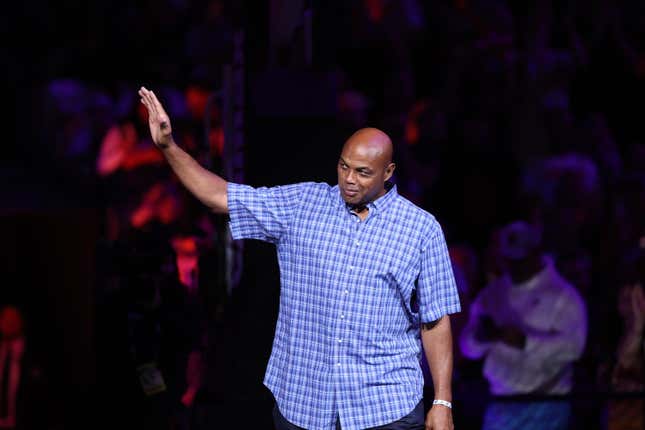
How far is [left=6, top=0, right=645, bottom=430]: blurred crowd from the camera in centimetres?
436

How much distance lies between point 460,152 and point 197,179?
3557mm

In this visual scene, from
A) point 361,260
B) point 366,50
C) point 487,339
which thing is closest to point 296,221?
point 361,260

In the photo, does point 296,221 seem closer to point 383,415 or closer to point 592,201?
point 383,415

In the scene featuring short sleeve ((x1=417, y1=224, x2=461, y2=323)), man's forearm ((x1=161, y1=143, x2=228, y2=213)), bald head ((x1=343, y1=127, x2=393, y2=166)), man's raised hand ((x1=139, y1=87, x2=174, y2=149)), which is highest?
man's raised hand ((x1=139, y1=87, x2=174, y2=149))

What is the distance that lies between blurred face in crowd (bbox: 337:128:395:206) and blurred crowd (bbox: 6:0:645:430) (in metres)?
1.29

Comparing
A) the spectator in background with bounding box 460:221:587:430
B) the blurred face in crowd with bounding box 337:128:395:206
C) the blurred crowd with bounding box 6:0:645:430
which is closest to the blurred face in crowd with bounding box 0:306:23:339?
the blurred crowd with bounding box 6:0:645:430

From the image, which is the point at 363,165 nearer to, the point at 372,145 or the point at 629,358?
the point at 372,145

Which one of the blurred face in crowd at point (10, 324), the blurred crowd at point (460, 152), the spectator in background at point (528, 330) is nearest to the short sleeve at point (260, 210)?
the blurred crowd at point (460, 152)

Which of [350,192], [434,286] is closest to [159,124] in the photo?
[350,192]

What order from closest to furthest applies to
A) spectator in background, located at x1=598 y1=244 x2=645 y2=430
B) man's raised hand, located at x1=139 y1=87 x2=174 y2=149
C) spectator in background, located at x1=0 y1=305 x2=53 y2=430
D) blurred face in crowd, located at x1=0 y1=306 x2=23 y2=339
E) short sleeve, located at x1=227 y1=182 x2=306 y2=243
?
man's raised hand, located at x1=139 y1=87 x2=174 y2=149, short sleeve, located at x1=227 y1=182 x2=306 y2=243, spectator in background, located at x1=598 y1=244 x2=645 y2=430, spectator in background, located at x1=0 y1=305 x2=53 y2=430, blurred face in crowd, located at x1=0 y1=306 x2=23 y2=339

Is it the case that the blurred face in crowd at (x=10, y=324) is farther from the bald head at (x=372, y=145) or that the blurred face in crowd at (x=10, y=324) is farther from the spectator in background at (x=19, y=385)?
the bald head at (x=372, y=145)

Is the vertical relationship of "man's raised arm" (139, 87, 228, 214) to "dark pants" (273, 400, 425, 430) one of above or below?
above

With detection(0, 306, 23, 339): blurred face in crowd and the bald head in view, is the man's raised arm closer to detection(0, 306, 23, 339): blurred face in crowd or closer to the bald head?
the bald head

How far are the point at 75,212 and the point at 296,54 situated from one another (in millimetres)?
3234
